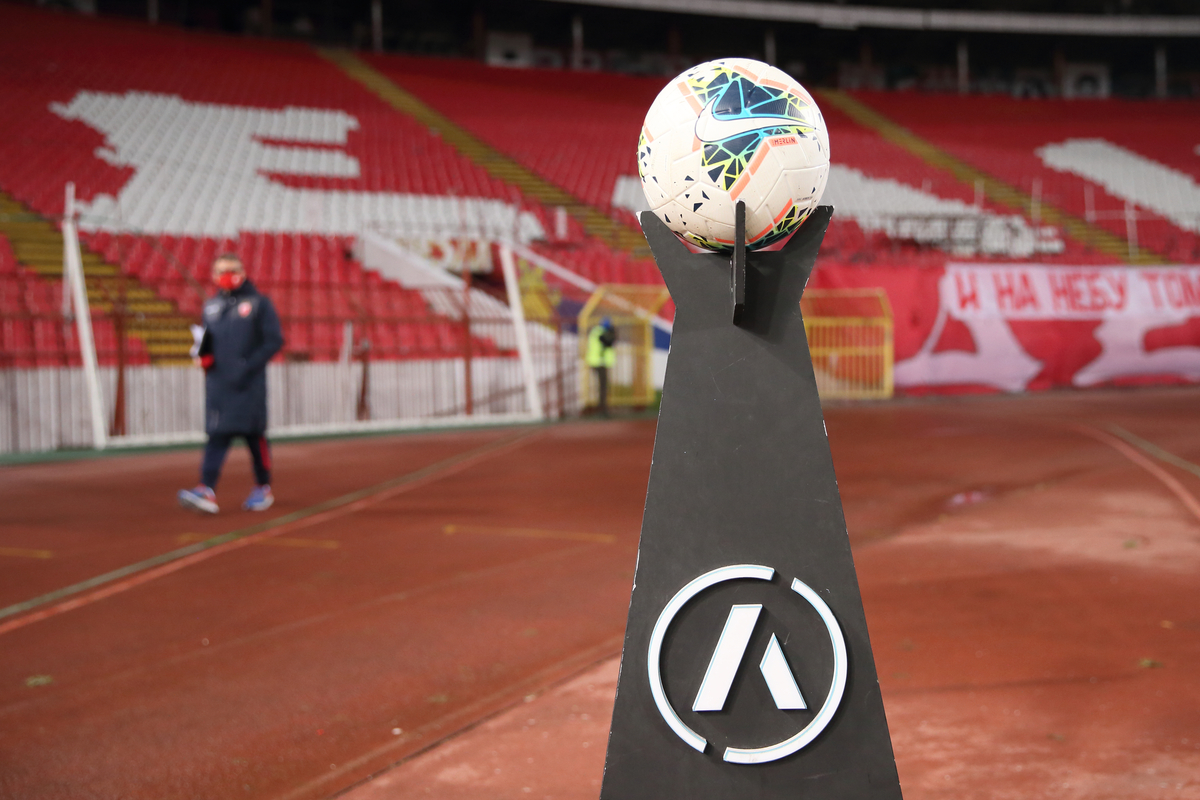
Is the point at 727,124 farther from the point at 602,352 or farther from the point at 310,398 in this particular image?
the point at 602,352

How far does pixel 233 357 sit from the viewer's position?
6.47 meters

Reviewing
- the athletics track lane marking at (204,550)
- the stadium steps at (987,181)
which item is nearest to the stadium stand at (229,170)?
the athletics track lane marking at (204,550)

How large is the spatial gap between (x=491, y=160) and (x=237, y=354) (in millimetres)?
16979

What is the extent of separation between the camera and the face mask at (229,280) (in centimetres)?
640

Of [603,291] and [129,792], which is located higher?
[603,291]

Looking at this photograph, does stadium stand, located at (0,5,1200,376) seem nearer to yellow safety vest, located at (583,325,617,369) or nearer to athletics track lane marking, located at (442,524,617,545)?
yellow safety vest, located at (583,325,617,369)

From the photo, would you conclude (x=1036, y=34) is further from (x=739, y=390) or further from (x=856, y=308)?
(x=739, y=390)

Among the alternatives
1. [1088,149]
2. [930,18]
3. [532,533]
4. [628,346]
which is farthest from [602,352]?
[930,18]

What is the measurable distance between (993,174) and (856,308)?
12.6m

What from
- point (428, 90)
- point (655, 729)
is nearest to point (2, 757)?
point (655, 729)

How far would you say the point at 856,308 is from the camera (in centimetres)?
1641

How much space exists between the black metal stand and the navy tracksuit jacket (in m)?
4.90

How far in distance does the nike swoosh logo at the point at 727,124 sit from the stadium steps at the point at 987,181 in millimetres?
22423

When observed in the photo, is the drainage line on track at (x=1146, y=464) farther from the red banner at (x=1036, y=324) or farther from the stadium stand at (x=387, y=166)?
the stadium stand at (x=387, y=166)
